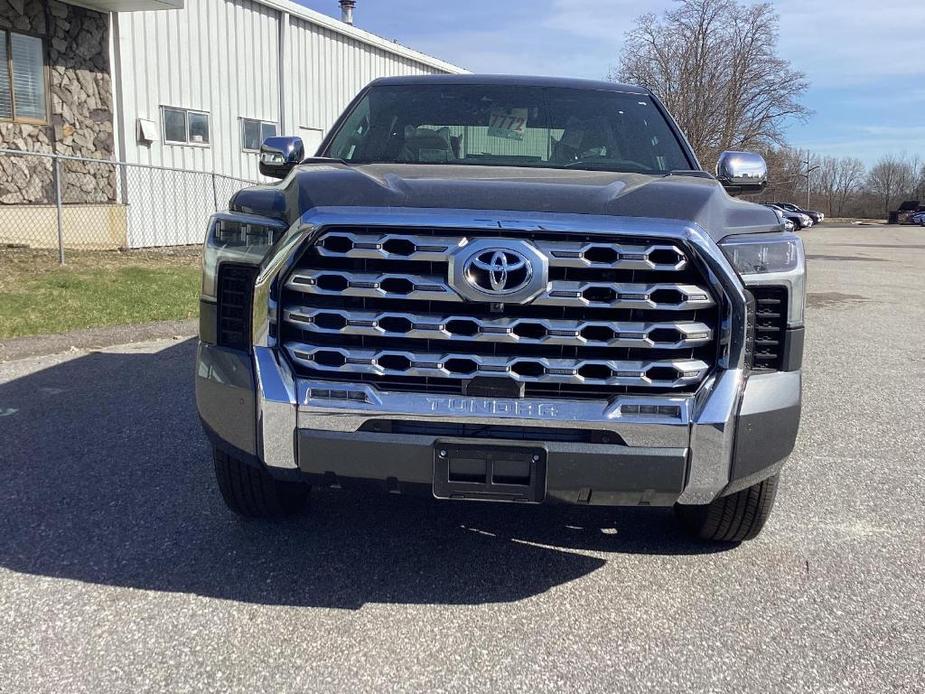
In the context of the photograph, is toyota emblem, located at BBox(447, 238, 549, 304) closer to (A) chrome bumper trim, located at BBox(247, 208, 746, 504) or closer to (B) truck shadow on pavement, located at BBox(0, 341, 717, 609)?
(A) chrome bumper trim, located at BBox(247, 208, 746, 504)

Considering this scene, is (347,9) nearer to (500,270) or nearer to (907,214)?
(500,270)

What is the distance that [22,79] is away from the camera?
12.9m

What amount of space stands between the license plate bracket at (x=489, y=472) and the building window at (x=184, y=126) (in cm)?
1406

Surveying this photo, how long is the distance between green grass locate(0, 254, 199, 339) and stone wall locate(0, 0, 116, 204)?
2048 millimetres

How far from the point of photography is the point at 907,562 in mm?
3283

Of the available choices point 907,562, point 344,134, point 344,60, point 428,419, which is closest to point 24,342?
point 344,134

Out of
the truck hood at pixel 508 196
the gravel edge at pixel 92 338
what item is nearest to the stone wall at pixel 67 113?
the gravel edge at pixel 92 338

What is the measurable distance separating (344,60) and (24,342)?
47.9ft

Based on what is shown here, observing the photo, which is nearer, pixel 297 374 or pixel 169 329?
pixel 297 374

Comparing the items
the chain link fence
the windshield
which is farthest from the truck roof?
the chain link fence

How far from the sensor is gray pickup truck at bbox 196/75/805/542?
2580 millimetres

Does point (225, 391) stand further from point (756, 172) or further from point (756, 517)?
point (756, 172)

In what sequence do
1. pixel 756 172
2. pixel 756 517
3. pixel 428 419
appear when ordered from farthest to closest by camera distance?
pixel 756 172, pixel 756 517, pixel 428 419

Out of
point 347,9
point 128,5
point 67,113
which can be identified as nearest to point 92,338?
point 67,113
